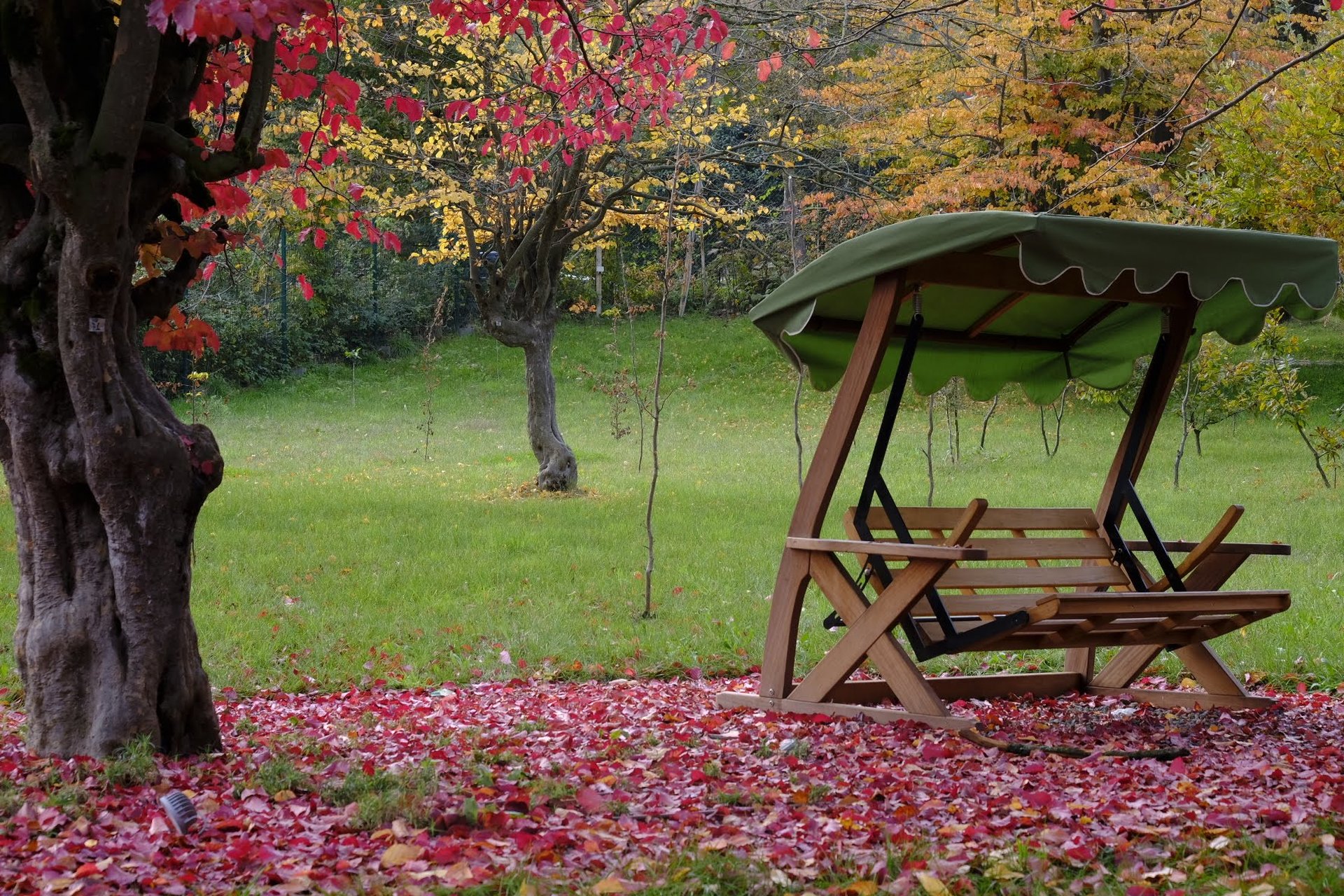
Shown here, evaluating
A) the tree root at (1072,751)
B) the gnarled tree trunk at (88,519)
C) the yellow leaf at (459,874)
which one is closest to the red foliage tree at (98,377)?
the gnarled tree trunk at (88,519)

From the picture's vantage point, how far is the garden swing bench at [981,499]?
502cm

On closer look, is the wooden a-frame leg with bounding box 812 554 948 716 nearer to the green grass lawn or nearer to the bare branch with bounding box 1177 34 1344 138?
the green grass lawn

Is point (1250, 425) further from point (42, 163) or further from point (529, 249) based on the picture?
point (42, 163)

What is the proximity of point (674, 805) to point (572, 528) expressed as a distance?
8430 mm

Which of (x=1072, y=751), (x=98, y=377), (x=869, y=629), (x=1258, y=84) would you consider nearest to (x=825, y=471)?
(x=869, y=629)

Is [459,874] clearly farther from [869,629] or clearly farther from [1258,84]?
[1258,84]

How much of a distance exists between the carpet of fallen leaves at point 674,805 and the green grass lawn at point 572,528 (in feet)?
6.37

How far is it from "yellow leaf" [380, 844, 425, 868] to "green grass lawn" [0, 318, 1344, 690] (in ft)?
12.2

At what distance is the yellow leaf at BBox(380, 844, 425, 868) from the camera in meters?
3.39

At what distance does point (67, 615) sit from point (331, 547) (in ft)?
22.3

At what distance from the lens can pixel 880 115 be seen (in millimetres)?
22547

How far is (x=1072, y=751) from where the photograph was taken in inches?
196

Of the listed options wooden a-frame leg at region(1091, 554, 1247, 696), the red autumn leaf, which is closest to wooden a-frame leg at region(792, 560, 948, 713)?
Answer: wooden a-frame leg at region(1091, 554, 1247, 696)

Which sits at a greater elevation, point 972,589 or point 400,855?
point 972,589
